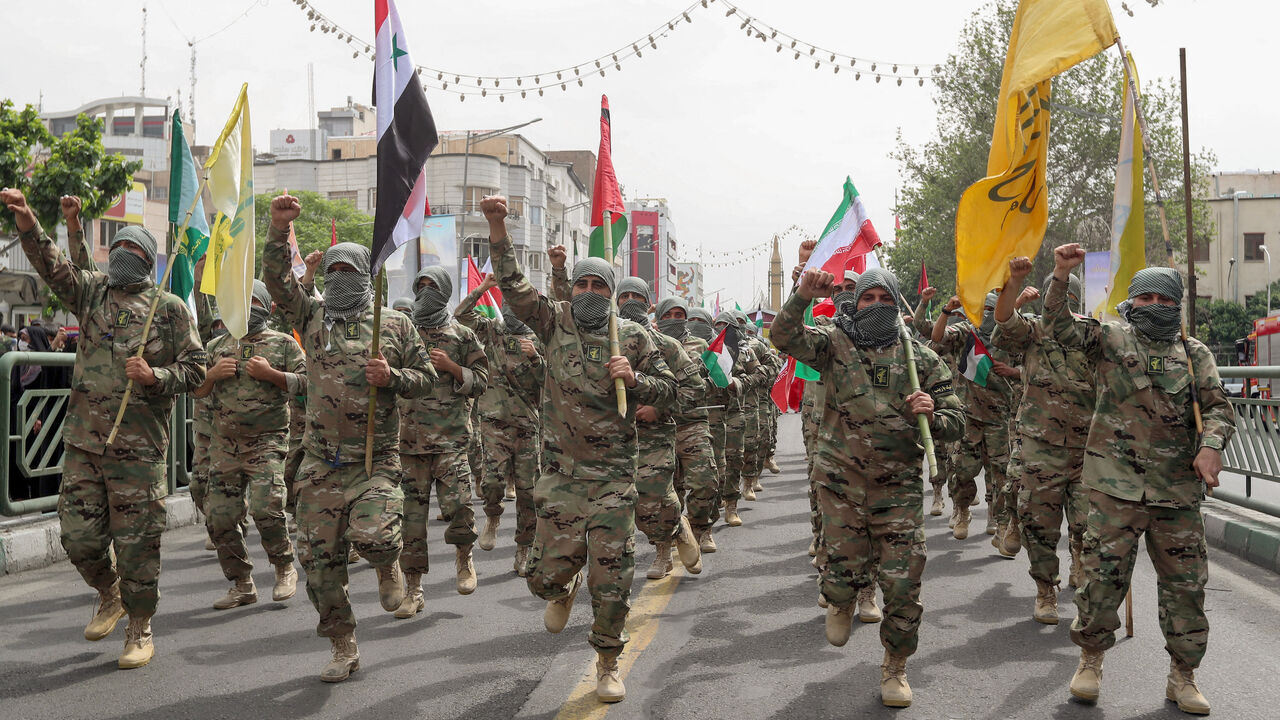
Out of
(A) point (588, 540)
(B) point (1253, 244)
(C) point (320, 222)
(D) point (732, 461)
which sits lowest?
(D) point (732, 461)

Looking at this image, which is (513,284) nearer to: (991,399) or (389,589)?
(389,589)

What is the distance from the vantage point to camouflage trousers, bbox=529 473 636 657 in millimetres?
5426

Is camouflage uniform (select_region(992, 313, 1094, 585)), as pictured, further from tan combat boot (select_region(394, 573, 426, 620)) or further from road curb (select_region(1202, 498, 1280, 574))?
tan combat boot (select_region(394, 573, 426, 620))

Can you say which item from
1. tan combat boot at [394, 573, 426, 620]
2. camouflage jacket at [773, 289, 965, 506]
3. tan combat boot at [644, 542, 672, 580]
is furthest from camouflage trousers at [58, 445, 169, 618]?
tan combat boot at [644, 542, 672, 580]

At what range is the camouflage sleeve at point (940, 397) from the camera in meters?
5.51

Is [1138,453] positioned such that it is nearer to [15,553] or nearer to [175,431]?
[15,553]

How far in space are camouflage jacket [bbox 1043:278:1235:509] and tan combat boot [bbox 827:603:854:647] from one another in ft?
4.59

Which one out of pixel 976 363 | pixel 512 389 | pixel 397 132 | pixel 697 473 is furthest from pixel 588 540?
pixel 976 363

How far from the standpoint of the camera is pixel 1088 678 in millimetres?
5305

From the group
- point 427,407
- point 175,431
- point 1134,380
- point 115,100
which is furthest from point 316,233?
point 1134,380

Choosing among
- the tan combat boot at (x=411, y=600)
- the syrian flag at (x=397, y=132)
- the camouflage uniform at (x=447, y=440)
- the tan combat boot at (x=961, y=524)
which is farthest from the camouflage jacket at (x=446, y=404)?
the tan combat boot at (x=961, y=524)

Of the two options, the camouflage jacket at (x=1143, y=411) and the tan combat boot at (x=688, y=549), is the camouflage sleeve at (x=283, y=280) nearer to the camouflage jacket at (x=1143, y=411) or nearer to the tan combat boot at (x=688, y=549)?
the tan combat boot at (x=688, y=549)

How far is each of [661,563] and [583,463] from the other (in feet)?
10.2

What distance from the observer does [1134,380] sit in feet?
18.2
